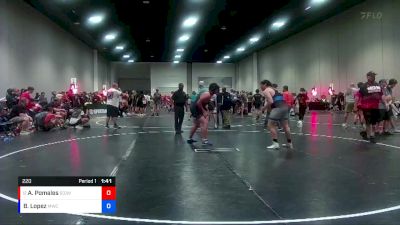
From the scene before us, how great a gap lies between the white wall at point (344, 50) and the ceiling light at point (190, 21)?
9715 mm

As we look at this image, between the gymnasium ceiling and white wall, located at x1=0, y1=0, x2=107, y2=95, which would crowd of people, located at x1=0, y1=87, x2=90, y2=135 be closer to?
white wall, located at x1=0, y1=0, x2=107, y2=95

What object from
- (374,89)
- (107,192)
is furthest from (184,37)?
(107,192)

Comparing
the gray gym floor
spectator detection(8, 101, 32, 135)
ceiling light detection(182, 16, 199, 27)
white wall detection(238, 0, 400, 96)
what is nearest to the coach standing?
the gray gym floor

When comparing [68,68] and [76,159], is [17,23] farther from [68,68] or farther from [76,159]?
[76,159]

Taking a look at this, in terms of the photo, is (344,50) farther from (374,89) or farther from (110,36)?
(374,89)

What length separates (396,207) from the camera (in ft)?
16.4

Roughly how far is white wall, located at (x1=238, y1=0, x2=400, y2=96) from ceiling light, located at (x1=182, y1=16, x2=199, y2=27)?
31.9 ft

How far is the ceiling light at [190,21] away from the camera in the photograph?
2694cm

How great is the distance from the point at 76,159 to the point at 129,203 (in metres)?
3.90

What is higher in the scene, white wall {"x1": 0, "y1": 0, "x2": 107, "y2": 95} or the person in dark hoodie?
white wall {"x1": 0, "y1": 0, "x2": 107, "y2": 95}

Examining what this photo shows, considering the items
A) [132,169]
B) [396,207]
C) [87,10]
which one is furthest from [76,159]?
[87,10]

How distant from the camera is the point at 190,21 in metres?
28.0

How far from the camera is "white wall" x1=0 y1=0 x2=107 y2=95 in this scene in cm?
1911
